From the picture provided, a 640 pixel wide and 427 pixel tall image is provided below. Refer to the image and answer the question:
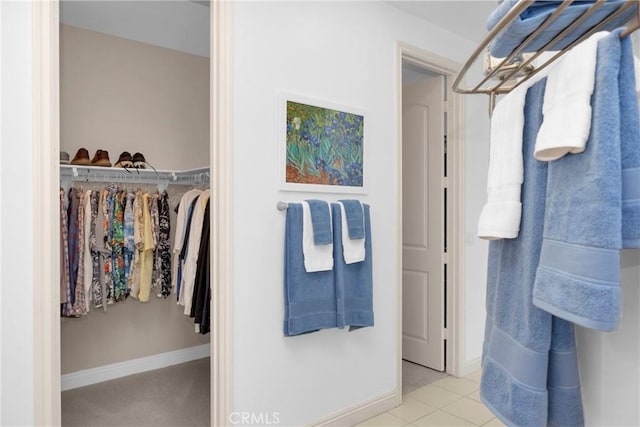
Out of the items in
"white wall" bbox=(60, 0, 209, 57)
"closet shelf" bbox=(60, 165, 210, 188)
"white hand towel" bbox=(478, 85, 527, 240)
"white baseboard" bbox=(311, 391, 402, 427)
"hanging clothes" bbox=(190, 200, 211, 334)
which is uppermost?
"white wall" bbox=(60, 0, 209, 57)

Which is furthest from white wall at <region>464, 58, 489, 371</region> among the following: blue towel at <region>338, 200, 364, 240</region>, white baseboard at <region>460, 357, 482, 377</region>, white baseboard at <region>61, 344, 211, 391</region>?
white baseboard at <region>61, 344, 211, 391</region>

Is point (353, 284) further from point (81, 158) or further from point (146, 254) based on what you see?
point (81, 158)

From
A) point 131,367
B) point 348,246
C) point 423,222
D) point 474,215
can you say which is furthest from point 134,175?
point 474,215

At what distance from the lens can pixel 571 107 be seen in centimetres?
70

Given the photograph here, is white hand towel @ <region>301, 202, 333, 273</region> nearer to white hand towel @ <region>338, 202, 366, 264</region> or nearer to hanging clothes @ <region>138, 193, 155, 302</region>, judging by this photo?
white hand towel @ <region>338, 202, 366, 264</region>

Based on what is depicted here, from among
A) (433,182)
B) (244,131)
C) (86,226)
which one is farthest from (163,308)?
(433,182)

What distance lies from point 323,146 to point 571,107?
1.70 meters

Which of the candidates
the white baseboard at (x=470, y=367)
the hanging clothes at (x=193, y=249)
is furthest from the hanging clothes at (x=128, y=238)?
the white baseboard at (x=470, y=367)

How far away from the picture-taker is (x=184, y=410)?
8.66ft

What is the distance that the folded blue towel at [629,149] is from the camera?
643 mm

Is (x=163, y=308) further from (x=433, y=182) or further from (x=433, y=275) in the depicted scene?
(x=433, y=182)

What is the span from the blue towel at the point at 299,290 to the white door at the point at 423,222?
1482mm

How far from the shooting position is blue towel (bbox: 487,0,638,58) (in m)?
0.75

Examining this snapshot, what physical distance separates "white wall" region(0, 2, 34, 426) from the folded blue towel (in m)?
1.94
